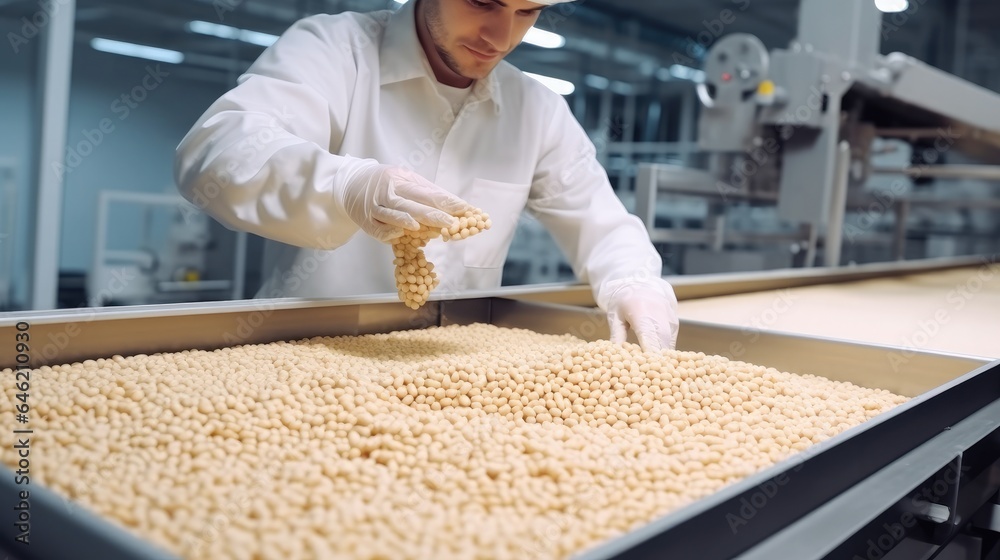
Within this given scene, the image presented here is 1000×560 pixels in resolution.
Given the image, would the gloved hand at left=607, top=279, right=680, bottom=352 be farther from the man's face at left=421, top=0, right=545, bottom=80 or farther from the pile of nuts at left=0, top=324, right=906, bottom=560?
the man's face at left=421, top=0, right=545, bottom=80

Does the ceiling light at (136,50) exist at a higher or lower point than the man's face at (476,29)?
higher

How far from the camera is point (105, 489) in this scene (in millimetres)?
679

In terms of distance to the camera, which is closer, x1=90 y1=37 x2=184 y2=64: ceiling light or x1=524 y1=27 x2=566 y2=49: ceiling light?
x1=90 y1=37 x2=184 y2=64: ceiling light

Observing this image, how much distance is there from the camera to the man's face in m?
1.58

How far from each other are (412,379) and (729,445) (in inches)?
17.0

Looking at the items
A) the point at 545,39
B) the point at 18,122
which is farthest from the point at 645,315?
the point at 545,39

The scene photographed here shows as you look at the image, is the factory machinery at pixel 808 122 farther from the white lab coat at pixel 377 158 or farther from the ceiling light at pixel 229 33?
the ceiling light at pixel 229 33

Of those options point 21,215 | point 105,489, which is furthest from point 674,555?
point 21,215

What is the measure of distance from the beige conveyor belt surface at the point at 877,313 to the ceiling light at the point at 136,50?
10.4 ft

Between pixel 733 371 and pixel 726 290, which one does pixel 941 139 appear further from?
pixel 733 371

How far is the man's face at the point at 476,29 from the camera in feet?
5.18

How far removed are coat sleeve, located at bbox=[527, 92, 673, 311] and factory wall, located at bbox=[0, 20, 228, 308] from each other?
7.56 feet

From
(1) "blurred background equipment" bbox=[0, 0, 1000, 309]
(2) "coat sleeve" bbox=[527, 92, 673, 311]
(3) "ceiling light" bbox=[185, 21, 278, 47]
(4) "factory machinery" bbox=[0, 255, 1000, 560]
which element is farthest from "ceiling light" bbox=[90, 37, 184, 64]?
(4) "factory machinery" bbox=[0, 255, 1000, 560]

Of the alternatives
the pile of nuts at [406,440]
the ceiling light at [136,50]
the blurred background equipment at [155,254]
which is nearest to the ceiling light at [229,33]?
the ceiling light at [136,50]
